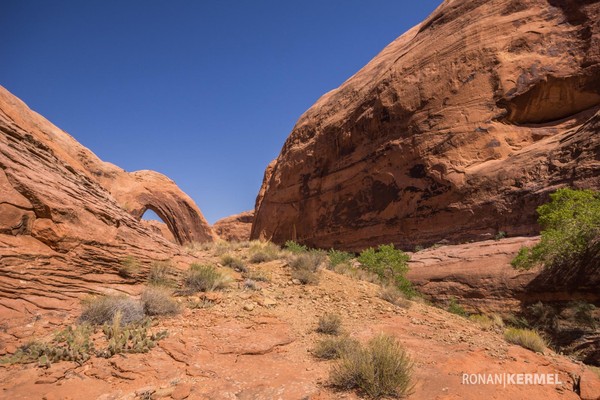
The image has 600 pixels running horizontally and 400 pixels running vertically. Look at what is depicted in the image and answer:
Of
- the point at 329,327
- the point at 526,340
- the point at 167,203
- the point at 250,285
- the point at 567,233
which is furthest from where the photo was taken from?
the point at 167,203

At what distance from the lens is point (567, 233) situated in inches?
359

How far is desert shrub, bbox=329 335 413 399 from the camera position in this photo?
3748 millimetres

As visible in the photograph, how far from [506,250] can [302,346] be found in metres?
9.37

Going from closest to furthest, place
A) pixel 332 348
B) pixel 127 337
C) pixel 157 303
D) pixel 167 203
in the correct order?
pixel 127 337 < pixel 332 348 < pixel 157 303 < pixel 167 203

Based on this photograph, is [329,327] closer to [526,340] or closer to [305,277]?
[305,277]

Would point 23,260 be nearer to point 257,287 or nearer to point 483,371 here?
point 257,287

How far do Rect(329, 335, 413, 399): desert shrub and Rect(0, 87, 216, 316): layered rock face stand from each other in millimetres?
4398

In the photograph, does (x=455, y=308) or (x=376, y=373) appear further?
(x=455, y=308)

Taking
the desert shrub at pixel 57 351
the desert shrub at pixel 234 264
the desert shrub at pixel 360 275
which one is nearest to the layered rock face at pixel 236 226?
the desert shrub at pixel 360 275

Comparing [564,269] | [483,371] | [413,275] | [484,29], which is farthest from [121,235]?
[484,29]

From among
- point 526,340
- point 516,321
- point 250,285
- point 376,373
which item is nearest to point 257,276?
point 250,285

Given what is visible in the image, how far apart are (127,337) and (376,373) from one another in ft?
10.9

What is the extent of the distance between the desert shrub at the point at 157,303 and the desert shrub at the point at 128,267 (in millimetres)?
861

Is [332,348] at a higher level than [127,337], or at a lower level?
lower
